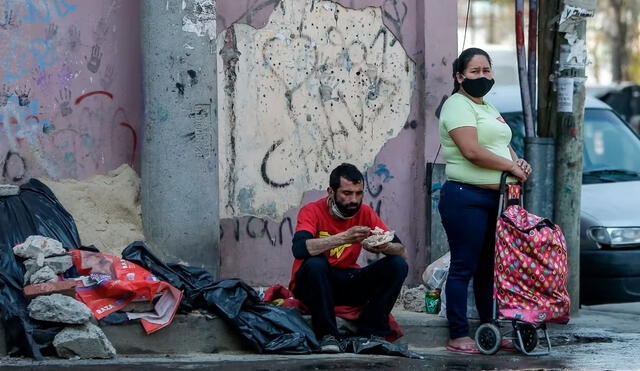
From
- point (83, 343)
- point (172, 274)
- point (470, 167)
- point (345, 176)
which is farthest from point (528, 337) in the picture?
point (83, 343)

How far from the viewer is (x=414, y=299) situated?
826 cm

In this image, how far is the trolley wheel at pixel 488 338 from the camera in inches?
282

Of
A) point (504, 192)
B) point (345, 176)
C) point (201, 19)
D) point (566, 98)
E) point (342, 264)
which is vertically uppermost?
point (201, 19)

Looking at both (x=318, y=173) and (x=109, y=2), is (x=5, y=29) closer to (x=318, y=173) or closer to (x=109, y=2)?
(x=109, y=2)

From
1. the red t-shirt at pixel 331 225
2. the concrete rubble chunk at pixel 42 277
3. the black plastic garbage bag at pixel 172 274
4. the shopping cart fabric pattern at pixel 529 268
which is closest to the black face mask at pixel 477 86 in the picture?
Result: the shopping cart fabric pattern at pixel 529 268

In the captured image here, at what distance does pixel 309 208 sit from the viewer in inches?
284

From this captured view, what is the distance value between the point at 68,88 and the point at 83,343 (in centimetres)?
191

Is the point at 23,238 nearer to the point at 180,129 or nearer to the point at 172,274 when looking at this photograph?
the point at 172,274

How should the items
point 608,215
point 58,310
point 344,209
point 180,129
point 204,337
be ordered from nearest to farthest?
point 58,310
point 204,337
point 344,209
point 180,129
point 608,215

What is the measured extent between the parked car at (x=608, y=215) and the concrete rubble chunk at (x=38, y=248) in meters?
4.01

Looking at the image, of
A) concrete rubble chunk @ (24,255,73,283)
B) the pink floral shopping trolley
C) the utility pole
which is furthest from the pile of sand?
the utility pole

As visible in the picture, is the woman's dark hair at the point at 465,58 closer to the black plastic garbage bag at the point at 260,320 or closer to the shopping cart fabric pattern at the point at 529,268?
the shopping cart fabric pattern at the point at 529,268

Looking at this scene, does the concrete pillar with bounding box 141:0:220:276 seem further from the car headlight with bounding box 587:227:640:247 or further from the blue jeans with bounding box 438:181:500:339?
the car headlight with bounding box 587:227:640:247

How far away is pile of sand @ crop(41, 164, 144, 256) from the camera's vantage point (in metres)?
7.73
